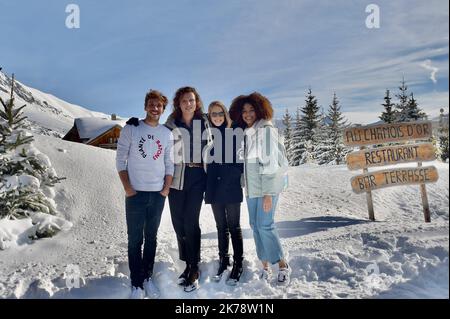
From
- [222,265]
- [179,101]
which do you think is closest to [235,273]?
[222,265]

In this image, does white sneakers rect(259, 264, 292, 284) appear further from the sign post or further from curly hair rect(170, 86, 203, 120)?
the sign post

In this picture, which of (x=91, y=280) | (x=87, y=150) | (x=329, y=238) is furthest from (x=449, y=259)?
(x=87, y=150)

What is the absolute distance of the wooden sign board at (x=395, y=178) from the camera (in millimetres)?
5879

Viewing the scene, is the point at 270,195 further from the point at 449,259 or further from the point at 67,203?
the point at 67,203

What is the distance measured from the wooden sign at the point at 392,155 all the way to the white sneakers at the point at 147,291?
456cm

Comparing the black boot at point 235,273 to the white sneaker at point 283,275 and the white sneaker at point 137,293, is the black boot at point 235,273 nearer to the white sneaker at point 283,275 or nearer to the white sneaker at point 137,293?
the white sneaker at point 283,275

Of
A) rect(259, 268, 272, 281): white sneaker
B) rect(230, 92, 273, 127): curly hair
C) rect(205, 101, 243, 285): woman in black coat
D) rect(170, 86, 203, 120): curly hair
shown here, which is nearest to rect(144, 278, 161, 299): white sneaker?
rect(205, 101, 243, 285): woman in black coat

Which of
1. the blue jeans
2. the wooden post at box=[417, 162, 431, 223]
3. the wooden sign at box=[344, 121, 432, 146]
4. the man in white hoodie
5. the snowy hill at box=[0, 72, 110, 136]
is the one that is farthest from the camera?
the snowy hill at box=[0, 72, 110, 136]

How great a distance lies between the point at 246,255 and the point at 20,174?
15.0 feet

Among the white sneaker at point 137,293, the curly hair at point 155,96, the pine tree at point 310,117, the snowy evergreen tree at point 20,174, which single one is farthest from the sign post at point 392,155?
the pine tree at point 310,117

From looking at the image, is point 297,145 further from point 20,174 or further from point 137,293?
point 137,293

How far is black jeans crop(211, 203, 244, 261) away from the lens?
12.8 ft

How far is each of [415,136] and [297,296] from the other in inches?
158

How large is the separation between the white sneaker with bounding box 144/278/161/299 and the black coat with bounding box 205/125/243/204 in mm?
1172
